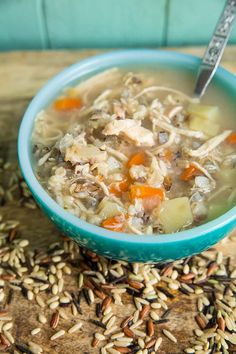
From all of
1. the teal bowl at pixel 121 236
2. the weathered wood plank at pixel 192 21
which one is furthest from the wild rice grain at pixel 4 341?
the weathered wood plank at pixel 192 21

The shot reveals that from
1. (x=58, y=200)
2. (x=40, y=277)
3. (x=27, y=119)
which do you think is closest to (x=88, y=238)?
(x=58, y=200)

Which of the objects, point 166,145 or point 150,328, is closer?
point 150,328

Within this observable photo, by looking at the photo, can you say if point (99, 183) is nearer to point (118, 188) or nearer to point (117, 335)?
point (118, 188)

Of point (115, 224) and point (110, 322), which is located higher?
point (115, 224)

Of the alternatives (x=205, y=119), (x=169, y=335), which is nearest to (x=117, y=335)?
(x=169, y=335)

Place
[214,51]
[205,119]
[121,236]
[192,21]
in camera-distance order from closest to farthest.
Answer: [121,236] < [205,119] < [214,51] < [192,21]

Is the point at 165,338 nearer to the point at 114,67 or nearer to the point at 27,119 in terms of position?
the point at 27,119
